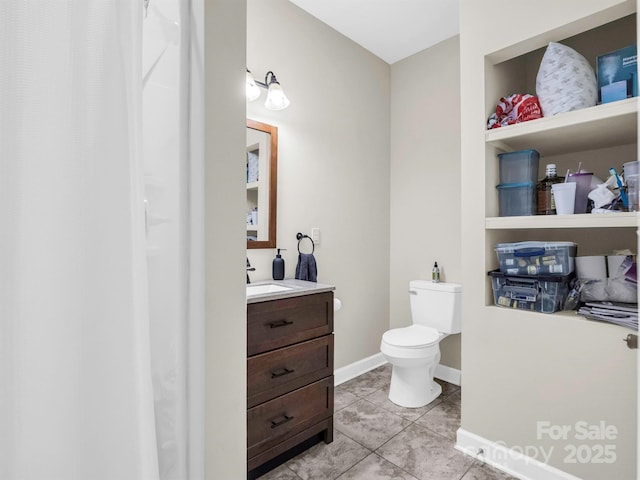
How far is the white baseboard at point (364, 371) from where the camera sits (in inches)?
105

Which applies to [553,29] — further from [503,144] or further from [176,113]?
[176,113]

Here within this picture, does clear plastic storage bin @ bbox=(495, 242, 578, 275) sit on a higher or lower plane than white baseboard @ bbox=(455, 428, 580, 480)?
higher

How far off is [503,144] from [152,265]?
6.16 feet

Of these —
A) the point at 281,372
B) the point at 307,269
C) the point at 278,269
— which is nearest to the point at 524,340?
the point at 281,372

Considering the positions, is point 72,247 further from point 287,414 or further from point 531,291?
point 531,291

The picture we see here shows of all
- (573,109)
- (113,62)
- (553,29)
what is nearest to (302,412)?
(113,62)

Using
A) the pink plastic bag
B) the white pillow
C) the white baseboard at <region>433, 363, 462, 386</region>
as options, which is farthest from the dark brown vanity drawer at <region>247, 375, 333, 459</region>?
the white pillow

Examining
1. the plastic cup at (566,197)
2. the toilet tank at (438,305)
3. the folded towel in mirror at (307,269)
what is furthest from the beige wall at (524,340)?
the folded towel in mirror at (307,269)

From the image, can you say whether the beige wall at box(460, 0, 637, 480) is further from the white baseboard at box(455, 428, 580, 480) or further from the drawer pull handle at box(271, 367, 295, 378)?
the drawer pull handle at box(271, 367, 295, 378)

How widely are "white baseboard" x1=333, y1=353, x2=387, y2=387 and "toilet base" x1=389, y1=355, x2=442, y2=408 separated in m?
0.46

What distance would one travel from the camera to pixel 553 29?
1.56m

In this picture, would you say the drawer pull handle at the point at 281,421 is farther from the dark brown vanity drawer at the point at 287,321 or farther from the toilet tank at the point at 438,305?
the toilet tank at the point at 438,305

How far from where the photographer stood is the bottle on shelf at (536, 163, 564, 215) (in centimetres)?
171

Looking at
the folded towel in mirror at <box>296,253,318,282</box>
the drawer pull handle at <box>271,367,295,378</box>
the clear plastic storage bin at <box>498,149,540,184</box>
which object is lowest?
the drawer pull handle at <box>271,367,295,378</box>
